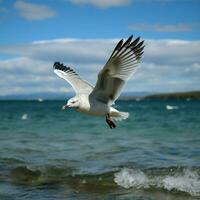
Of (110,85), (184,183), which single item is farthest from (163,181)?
(110,85)

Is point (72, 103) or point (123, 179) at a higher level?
point (72, 103)

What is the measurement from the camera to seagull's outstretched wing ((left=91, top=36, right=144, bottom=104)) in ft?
28.6

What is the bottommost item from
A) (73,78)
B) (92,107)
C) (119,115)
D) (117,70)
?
(119,115)

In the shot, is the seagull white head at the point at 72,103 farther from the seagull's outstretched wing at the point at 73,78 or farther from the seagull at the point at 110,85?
the seagull's outstretched wing at the point at 73,78

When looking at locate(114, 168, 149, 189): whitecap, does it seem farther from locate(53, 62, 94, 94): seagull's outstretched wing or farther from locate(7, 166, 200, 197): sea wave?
locate(53, 62, 94, 94): seagull's outstretched wing

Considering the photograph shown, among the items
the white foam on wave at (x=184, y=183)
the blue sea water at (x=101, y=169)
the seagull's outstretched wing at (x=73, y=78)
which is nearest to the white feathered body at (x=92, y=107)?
the seagull's outstretched wing at (x=73, y=78)

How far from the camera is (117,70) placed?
9039 millimetres

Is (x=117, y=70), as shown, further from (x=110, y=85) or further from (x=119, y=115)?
(x=119, y=115)

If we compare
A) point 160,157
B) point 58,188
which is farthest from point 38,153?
point 58,188

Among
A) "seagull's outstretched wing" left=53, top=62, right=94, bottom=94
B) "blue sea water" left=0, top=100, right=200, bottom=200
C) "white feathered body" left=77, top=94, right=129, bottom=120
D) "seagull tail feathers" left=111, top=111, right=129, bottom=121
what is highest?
"seagull's outstretched wing" left=53, top=62, right=94, bottom=94

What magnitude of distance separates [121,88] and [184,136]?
43.0 ft

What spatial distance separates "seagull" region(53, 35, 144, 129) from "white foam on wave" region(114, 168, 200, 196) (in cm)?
204

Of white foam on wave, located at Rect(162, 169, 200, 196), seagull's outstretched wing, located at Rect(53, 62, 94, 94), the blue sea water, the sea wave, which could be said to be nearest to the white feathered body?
seagull's outstretched wing, located at Rect(53, 62, 94, 94)

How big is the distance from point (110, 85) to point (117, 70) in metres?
0.42
